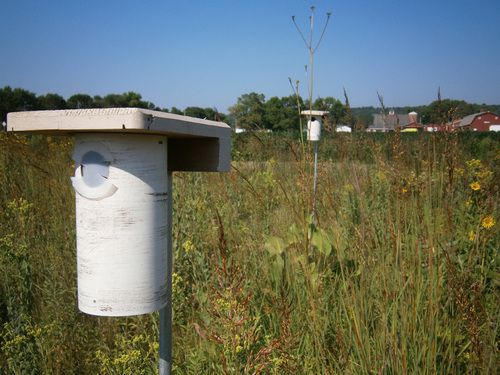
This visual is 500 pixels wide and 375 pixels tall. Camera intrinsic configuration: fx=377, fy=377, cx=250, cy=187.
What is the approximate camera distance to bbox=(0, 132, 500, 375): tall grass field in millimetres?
1146

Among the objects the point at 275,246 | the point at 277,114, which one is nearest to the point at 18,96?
the point at 277,114

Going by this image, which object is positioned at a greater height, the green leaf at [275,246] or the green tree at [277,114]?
the green tree at [277,114]

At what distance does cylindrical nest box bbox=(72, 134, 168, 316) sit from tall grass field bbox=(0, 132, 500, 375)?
0.71 feet

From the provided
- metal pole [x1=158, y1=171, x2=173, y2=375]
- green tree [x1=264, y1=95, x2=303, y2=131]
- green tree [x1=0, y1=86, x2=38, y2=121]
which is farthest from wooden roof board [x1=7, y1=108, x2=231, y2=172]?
green tree [x1=0, y1=86, x2=38, y2=121]

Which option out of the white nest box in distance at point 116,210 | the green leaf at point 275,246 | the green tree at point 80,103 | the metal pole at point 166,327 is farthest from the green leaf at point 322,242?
the green tree at point 80,103

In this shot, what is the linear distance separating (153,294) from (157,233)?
0.56 feet

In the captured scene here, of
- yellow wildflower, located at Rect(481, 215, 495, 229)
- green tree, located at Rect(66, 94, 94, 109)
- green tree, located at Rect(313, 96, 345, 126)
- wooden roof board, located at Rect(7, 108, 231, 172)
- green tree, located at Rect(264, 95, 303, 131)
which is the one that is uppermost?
green tree, located at Rect(264, 95, 303, 131)

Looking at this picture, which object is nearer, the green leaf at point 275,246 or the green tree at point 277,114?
the green leaf at point 275,246

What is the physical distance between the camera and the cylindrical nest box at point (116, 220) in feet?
3.27

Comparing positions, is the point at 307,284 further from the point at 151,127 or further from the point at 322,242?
the point at 151,127

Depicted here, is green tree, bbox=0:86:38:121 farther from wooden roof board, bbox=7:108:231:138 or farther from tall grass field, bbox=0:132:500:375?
wooden roof board, bbox=7:108:231:138

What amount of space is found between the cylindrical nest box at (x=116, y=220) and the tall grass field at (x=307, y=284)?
0.22m

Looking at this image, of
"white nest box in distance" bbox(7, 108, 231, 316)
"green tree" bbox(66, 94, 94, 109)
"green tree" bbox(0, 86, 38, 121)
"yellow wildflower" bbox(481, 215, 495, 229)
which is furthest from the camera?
"green tree" bbox(0, 86, 38, 121)

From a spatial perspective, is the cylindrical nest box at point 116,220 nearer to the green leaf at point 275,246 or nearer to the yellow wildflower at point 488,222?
the green leaf at point 275,246
